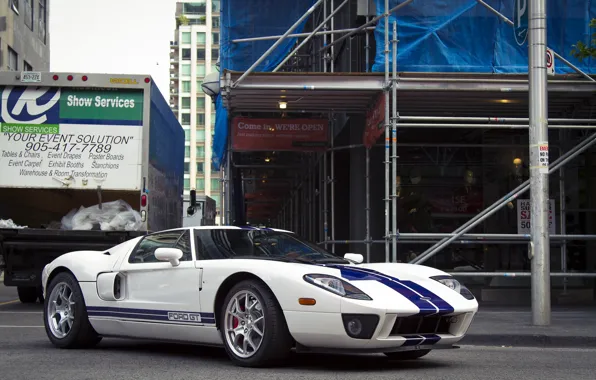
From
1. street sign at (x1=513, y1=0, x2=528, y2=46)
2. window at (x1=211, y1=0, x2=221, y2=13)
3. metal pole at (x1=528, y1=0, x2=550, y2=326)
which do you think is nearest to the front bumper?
metal pole at (x1=528, y1=0, x2=550, y2=326)

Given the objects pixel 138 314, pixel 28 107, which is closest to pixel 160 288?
pixel 138 314

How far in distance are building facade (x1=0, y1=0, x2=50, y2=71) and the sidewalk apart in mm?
30365

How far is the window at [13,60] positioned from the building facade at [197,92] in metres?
65.2

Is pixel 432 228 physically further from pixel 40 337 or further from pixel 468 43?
pixel 40 337

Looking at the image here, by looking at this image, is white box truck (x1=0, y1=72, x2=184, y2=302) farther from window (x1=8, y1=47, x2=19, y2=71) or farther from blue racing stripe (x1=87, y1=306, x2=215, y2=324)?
window (x1=8, y1=47, x2=19, y2=71)

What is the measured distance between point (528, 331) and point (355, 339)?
4.11 meters

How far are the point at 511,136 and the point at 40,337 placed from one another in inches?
434

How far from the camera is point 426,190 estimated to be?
18125 millimetres

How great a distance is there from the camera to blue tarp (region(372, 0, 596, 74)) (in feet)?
46.2

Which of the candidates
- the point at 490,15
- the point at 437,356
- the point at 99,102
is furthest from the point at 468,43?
the point at 437,356

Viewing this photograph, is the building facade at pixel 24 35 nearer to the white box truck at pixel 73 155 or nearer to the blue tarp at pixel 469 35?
the white box truck at pixel 73 155

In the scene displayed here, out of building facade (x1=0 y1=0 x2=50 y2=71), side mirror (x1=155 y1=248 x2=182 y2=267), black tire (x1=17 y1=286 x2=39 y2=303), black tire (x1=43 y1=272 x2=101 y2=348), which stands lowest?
black tire (x1=17 y1=286 x2=39 y2=303)

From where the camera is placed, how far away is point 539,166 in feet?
34.6

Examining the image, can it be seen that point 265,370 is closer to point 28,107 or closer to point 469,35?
point 28,107
